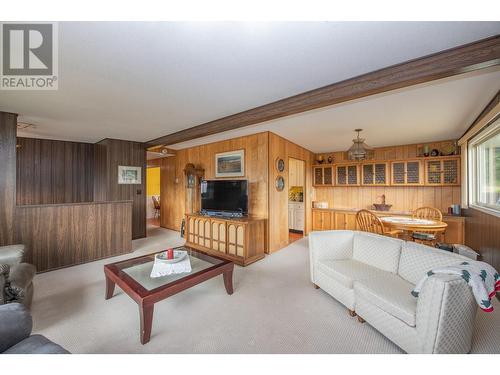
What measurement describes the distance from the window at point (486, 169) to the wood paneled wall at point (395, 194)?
2.29ft

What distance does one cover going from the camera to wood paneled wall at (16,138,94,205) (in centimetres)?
454

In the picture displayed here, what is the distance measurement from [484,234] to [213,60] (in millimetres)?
4135

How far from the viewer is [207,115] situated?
10.4 ft

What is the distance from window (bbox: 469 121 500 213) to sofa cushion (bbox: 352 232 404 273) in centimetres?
165

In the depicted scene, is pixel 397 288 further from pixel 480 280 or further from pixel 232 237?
pixel 232 237

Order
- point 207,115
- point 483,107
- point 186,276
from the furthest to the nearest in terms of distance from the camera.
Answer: point 207,115 → point 483,107 → point 186,276

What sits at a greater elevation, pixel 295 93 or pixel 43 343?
pixel 295 93

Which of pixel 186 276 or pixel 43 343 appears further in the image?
pixel 186 276

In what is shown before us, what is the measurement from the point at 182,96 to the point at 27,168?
465 centimetres

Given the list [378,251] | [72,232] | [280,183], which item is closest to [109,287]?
[72,232]

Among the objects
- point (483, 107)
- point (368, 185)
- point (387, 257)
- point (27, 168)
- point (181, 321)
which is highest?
point (483, 107)

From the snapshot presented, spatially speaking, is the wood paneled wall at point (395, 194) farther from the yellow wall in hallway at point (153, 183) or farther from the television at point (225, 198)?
the yellow wall in hallway at point (153, 183)

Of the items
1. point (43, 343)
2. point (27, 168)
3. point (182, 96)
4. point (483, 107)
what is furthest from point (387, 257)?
point (27, 168)
